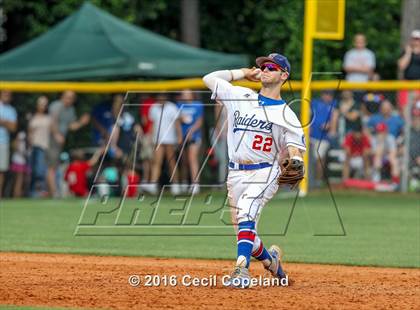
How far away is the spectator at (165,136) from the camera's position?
19.0 meters

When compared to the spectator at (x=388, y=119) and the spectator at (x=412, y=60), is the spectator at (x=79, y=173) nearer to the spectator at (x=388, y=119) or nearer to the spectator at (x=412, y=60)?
the spectator at (x=388, y=119)

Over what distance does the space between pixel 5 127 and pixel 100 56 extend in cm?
243

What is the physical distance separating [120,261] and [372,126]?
8.93 m

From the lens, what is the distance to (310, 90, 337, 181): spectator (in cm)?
1917

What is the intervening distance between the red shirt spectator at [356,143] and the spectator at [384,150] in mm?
151

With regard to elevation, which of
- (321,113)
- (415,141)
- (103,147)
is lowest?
(103,147)

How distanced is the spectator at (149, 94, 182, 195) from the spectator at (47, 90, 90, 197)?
5.35 ft

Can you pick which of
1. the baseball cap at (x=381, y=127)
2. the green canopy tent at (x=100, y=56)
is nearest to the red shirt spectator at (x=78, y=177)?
the green canopy tent at (x=100, y=56)

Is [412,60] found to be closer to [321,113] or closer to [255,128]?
[321,113]

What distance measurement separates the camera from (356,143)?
19.3m

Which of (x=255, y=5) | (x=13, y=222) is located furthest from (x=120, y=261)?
(x=255, y=5)

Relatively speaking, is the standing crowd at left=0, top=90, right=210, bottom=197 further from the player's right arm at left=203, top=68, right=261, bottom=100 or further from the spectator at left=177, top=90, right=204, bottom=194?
the player's right arm at left=203, top=68, right=261, bottom=100

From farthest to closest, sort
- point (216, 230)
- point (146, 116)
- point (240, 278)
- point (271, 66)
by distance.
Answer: point (146, 116) → point (216, 230) → point (271, 66) → point (240, 278)

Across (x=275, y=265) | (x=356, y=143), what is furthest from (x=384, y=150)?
(x=275, y=265)
